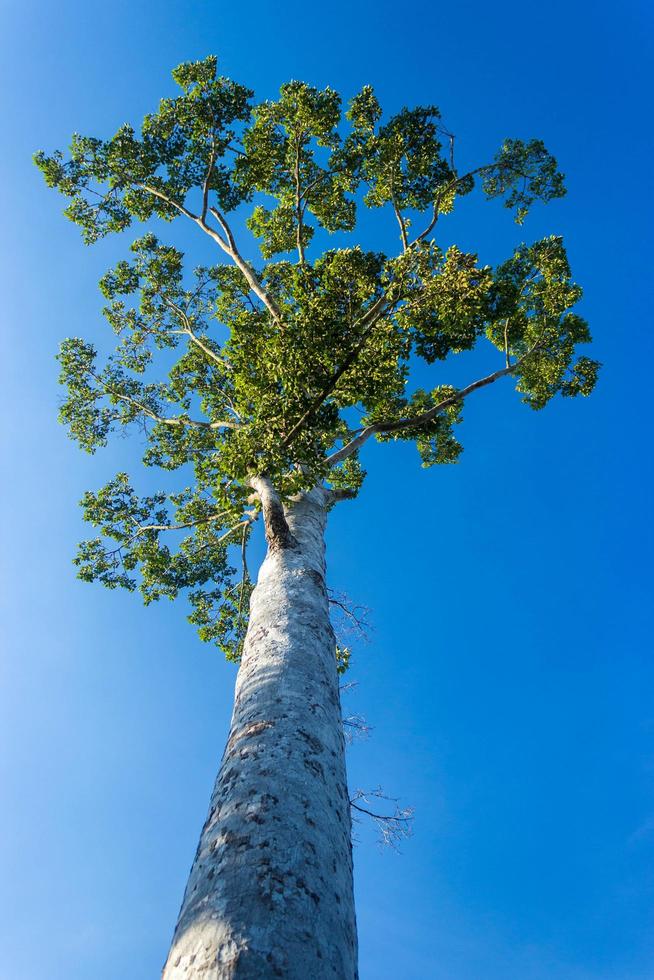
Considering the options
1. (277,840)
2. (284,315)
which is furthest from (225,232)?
Answer: (277,840)

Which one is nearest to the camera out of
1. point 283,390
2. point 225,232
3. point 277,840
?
point 277,840

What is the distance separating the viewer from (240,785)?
3328 mm

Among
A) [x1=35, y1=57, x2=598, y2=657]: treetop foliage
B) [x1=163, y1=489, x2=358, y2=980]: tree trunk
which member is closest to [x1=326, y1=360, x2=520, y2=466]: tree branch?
[x1=35, y1=57, x2=598, y2=657]: treetop foliage

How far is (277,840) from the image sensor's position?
2.91 meters

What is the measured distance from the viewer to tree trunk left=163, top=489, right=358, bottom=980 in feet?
7.85

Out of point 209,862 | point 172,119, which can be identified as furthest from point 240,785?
point 172,119

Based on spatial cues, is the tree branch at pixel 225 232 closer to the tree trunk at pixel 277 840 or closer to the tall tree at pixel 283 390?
the tall tree at pixel 283 390

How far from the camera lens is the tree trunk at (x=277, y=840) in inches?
94.2

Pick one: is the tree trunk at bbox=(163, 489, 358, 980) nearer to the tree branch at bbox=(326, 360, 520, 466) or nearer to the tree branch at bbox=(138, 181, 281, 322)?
the tree branch at bbox=(326, 360, 520, 466)

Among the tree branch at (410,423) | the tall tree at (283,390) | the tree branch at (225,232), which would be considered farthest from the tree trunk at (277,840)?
the tree branch at (225,232)

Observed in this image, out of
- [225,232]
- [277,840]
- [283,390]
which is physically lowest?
[277,840]

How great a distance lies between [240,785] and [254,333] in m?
5.94

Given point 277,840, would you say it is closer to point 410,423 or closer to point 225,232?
point 410,423

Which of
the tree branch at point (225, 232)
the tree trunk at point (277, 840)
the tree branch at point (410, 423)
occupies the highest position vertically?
the tree branch at point (225, 232)
